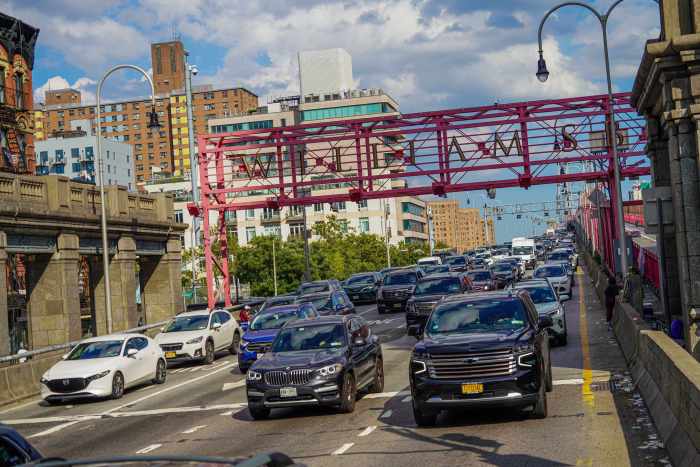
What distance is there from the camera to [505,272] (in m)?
60.7

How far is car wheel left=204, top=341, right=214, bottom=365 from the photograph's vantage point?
30708 millimetres

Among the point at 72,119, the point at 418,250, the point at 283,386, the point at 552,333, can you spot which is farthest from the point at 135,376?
the point at 72,119

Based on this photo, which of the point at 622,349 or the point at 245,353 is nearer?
the point at 622,349

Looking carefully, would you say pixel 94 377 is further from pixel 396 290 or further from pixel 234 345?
pixel 396 290

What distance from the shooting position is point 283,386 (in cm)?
1688

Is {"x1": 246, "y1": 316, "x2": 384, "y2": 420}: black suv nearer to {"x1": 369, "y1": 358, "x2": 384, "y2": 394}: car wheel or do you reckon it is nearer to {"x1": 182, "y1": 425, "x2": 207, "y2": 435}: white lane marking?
{"x1": 369, "y1": 358, "x2": 384, "y2": 394}: car wheel

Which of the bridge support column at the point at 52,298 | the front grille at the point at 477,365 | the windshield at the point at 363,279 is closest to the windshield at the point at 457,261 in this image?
the windshield at the point at 363,279

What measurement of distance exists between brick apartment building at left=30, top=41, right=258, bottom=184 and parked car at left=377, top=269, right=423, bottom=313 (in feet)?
453

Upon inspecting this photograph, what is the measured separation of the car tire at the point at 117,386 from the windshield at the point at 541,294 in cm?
1122

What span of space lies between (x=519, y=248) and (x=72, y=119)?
124690 mm

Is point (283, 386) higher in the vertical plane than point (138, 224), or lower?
lower

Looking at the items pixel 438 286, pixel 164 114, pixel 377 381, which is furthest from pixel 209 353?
pixel 164 114

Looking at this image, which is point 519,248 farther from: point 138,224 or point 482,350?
point 482,350

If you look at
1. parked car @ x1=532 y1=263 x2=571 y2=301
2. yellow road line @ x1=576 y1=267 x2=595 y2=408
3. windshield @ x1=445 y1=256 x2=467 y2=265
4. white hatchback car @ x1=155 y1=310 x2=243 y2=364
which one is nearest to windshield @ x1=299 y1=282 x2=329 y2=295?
parked car @ x1=532 y1=263 x2=571 y2=301
